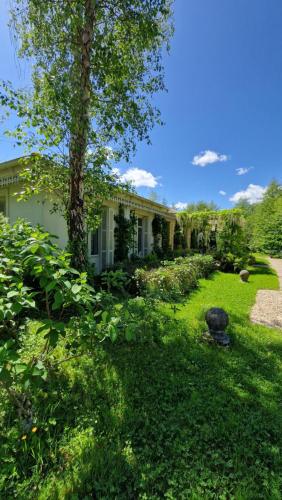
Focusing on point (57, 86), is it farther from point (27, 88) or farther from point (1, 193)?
point (1, 193)

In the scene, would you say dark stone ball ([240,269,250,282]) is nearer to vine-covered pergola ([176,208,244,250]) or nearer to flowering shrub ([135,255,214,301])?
flowering shrub ([135,255,214,301])

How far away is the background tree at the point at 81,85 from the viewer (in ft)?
13.6

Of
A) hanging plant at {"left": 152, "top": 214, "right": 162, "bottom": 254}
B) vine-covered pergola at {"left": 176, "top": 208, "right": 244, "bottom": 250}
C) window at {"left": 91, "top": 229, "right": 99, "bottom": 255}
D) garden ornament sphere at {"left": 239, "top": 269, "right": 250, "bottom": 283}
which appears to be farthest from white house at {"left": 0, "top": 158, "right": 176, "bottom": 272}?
garden ornament sphere at {"left": 239, "top": 269, "right": 250, "bottom": 283}

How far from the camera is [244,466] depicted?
1.89 m

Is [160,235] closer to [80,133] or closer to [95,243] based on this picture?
[95,243]

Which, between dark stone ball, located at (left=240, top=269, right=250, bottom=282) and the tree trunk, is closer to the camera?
the tree trunk

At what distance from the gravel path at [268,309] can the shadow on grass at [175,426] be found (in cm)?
199

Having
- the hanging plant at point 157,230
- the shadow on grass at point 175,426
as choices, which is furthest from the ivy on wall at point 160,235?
the shadow on grass at point 175,426

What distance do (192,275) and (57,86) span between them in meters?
7.23

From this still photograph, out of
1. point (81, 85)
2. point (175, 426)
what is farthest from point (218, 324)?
point (81, 85)

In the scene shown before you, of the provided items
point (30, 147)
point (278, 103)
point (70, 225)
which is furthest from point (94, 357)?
point (278, 103)

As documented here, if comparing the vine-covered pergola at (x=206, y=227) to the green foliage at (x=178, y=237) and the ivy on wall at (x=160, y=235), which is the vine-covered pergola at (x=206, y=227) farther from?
the ivy on wall at (x=160, y=235)

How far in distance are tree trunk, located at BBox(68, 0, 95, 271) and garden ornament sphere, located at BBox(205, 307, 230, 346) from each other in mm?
3078

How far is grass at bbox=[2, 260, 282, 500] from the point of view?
1727 millimetres
